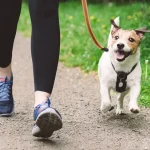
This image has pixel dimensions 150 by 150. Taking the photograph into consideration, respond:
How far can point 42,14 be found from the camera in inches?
145

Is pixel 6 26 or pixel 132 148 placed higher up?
pixel 6 26

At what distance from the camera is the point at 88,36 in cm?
927

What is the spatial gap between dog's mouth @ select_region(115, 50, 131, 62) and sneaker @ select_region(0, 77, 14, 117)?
877 millimetres

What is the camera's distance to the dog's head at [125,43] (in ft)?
14.3

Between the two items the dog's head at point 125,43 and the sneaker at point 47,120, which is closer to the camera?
the sneaker at point 47,120

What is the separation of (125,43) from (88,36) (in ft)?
16.1

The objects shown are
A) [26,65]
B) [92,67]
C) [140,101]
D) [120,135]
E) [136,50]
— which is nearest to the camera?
[120,135]

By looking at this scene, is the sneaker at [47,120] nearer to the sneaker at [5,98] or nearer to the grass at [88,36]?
the sneaker at [5,98]

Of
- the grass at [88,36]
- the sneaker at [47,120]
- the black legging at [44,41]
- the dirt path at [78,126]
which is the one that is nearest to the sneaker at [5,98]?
the dirt path at [78,126]

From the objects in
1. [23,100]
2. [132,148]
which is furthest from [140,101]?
[132,148]

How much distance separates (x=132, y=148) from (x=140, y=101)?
1.51m

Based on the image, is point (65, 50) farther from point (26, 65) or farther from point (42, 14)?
point (42, 14)

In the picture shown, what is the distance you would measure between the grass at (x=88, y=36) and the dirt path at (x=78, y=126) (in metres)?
0.59

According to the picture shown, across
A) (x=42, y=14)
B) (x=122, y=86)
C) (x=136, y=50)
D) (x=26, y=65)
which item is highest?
(x=42, y=14)
